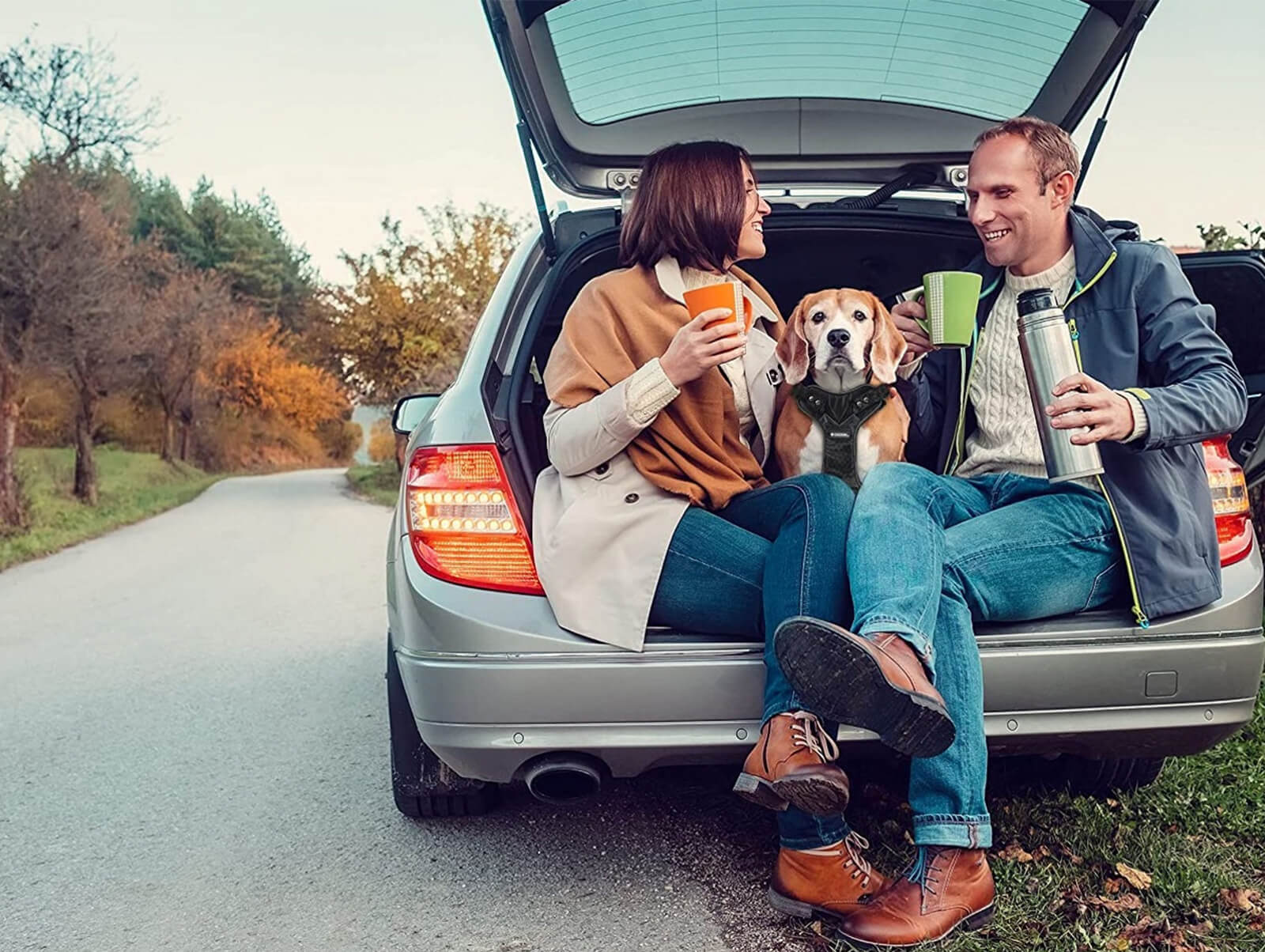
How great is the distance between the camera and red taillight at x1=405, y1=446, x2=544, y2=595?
8.43 ft

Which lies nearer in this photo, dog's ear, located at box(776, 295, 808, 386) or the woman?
the woman

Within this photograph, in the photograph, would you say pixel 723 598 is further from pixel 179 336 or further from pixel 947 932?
pixel 179 336

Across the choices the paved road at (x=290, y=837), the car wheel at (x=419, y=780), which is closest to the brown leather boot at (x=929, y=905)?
the paved road at (x=290, y=837)

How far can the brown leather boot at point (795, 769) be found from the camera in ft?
7.54

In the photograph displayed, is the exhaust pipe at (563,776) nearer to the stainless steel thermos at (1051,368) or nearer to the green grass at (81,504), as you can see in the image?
the stainless steel thermos at (1051,368)

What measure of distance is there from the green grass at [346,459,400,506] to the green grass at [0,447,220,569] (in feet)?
12.7

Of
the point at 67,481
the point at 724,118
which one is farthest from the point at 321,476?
the point at 724,118

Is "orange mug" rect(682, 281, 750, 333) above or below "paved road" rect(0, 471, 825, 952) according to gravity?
above

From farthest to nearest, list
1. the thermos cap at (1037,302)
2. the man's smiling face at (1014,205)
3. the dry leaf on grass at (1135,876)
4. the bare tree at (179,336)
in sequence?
1. the bare tree at (179,336)
2. the man's smiling face at (1014,205)
3. the dry leaf on grass at (1135,876)
4. the thermos cap at (1037,302)

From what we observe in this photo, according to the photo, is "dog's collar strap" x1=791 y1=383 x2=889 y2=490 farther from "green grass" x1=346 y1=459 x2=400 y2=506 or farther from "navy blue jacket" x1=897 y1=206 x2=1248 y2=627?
"green grass" x1=346 y1=459 x2=400 y2=506

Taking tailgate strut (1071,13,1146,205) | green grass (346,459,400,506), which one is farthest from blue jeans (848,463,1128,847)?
green grass (346,459,400,506)

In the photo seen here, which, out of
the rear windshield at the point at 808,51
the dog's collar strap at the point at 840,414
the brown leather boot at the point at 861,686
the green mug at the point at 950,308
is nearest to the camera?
the brown leather boot at the point at 861,686

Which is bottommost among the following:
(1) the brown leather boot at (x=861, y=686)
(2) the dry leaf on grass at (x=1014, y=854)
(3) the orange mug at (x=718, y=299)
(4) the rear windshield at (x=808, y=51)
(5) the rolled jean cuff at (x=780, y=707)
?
(2) the dry leaf on grass at (x=1014, y=854)

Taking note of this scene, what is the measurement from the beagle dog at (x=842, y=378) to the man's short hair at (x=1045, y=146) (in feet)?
1.75
